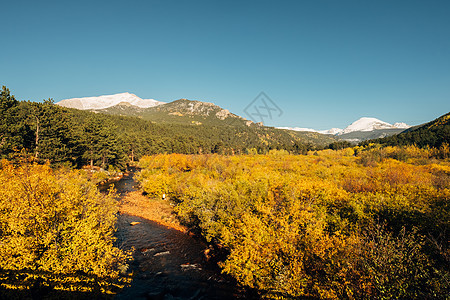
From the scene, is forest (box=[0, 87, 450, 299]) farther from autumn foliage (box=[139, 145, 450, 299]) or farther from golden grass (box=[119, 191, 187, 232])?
golden grass (box=[119, 191, 187, 232])

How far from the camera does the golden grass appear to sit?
110ft

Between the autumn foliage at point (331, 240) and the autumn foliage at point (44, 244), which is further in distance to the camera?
the autumn foliage at point (44, 244)

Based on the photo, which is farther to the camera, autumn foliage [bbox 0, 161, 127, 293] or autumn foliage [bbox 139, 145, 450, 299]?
autumn foliage [bbox 0, 161, 127, 293]

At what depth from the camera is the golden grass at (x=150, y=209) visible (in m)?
33.5

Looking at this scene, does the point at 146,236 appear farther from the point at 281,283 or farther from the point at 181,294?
the point at 281,283

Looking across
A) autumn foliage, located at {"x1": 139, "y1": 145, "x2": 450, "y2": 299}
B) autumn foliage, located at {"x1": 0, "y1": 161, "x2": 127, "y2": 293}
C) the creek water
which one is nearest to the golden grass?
the creek water

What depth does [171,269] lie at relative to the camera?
20.9 metres

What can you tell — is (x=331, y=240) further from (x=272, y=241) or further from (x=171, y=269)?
(x=171, y=269)

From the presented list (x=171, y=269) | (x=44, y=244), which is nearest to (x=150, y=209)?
(x=171, y=269)

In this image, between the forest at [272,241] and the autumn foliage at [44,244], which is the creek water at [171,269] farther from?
the autumn foliage at [44,244]

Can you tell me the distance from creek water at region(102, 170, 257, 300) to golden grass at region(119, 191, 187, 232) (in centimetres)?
313

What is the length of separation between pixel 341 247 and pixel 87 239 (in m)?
17.6

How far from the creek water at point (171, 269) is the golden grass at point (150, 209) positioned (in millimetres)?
3133

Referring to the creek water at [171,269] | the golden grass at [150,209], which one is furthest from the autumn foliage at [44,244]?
the golden grass at [150,209]
